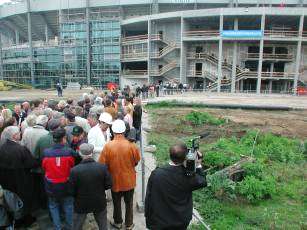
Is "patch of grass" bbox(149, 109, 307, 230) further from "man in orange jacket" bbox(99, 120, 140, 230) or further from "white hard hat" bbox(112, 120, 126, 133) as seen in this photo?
"white hard hat" bbox(112, 120, 126, 133)

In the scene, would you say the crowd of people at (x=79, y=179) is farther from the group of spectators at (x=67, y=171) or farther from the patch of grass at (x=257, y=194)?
the patch of grass at (x=257, y=194)

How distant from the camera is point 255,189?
7.07 metres

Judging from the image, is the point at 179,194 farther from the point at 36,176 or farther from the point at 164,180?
the point at 36,176

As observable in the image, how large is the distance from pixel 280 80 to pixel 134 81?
2303cm

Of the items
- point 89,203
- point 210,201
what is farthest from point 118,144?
point 210,201

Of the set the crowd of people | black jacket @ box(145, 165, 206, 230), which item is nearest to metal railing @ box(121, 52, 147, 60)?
the crowd of people

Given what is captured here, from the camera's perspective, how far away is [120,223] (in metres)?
5.44

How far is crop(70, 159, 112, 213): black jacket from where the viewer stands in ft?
14.4

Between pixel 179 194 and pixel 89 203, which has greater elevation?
pixel 179 194

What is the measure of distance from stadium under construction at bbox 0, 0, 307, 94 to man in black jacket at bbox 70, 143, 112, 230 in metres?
42.0

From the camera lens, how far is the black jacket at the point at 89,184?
14.4 feet

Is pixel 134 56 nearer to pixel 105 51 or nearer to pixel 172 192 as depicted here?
pixel 105 51

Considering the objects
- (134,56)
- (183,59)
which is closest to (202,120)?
(183,59)

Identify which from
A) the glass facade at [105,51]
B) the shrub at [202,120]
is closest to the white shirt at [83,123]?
the shrub at [202,120]
